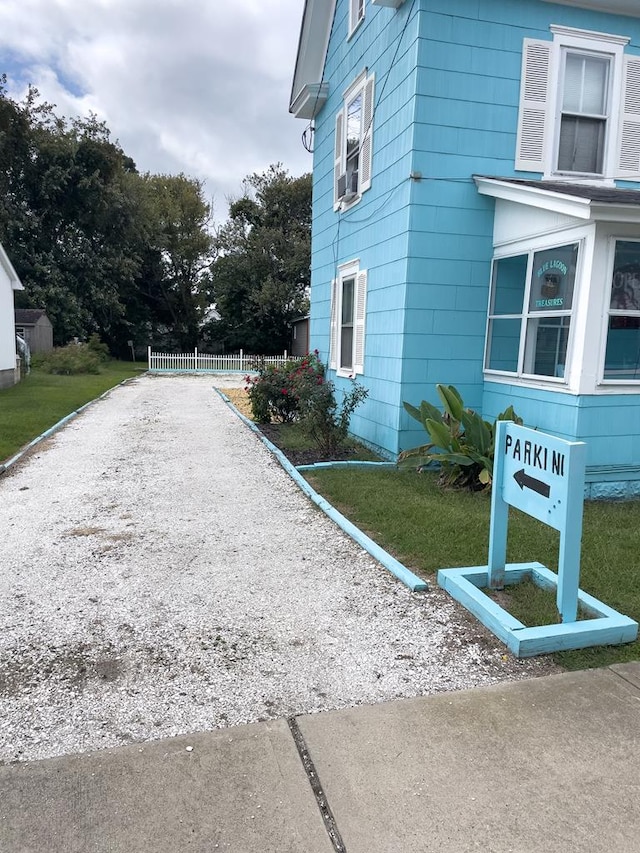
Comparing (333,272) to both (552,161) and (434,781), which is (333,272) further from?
(434,781)

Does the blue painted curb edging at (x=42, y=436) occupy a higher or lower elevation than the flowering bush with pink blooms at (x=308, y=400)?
lower

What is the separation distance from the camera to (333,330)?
10.1 meters

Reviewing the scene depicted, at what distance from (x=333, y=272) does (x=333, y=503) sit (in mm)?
5631

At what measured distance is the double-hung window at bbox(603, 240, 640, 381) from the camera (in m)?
5.83

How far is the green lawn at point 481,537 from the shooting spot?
142 inches

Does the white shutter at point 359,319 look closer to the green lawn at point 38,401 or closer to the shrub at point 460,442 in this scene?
the shrub at point 460,442

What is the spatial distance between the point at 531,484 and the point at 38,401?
12.4 meters

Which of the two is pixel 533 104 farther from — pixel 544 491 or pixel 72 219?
pixel 72 219

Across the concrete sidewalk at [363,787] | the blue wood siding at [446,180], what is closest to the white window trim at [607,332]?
the blue wood siding at [446,180]

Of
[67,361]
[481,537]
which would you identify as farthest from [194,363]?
[481,537]

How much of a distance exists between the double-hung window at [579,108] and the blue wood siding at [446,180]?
17cm

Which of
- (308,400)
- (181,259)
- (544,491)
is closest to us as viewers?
(544,491)

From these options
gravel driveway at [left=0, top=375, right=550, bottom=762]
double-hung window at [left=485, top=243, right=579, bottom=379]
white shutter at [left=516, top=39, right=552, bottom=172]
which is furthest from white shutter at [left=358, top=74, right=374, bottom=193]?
gravel driveway at [left=0, top=375, right=550, bottom=762]

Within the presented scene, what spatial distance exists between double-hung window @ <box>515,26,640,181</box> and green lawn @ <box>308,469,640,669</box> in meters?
4.19
